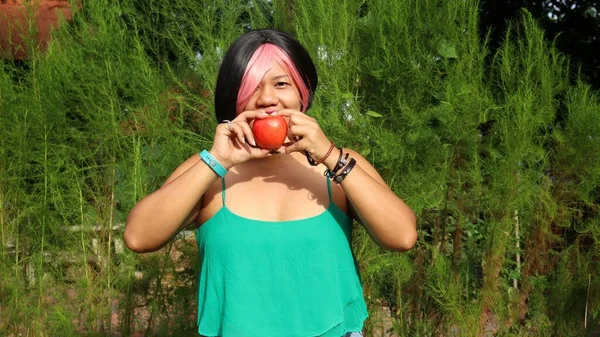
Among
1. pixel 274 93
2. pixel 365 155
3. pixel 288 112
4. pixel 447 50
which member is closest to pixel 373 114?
pixel 365 155

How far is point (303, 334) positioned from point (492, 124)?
6.05 ft

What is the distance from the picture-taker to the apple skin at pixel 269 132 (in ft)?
5.42

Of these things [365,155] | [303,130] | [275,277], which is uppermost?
[303,130]

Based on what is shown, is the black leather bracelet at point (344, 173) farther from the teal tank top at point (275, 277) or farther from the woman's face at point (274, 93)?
the woman's face at point (274, 93)

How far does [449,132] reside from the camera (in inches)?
122

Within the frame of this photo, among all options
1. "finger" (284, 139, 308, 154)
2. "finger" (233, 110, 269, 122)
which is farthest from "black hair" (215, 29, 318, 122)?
"finger" (284, 139, 308, 154)

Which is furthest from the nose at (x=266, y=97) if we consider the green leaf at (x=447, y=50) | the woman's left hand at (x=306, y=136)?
the green leaf at (x=447, y=50)

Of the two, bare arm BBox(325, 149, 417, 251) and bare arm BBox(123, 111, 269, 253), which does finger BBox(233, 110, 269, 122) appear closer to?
bare arm BBox(123, 111, 269, 253)

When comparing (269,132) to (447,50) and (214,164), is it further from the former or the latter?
(447,50)

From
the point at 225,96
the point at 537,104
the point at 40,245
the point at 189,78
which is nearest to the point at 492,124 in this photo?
the point at 537,104

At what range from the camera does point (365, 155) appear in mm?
3143

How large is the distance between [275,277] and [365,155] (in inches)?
58.5

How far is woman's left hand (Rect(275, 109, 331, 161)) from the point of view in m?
1.64

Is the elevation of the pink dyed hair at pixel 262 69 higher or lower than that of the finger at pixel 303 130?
higher
